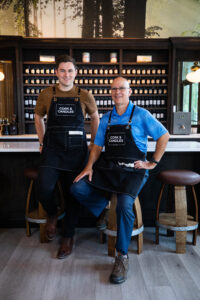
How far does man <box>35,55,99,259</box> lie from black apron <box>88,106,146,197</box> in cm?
22

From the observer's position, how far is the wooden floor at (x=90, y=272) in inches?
71.2

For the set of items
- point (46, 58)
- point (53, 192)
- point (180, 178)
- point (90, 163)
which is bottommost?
point (53, 192)

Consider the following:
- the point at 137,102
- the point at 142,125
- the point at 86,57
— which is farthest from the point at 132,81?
the point at 142,125

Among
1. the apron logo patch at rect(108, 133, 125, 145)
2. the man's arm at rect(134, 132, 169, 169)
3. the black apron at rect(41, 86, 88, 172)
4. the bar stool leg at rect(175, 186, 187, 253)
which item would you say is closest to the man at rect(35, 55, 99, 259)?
the black apron at rect(41, 86, 88, 172)

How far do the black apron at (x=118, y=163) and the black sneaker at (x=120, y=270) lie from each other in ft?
1.71

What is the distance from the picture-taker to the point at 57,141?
2.29 m

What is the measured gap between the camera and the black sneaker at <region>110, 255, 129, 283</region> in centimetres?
194

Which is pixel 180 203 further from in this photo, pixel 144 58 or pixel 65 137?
pixel 144 58

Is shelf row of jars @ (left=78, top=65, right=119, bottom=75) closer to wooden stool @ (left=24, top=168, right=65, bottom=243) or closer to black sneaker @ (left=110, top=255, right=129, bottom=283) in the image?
wooden stool @ (left=24, top=168, right=65, bottom=243)

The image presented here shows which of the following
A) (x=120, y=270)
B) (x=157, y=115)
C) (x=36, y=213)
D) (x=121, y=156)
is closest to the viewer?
(x=120, y=270)

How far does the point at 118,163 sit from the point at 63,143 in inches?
19.7

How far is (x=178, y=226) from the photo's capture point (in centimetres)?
238

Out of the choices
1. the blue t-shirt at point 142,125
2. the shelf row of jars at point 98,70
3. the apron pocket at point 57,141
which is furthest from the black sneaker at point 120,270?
the shelf row of jars at point 98,70

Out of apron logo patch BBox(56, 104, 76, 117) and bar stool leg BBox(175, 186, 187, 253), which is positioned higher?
apron logo patch BBox(56, 104, 76, 117)
